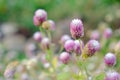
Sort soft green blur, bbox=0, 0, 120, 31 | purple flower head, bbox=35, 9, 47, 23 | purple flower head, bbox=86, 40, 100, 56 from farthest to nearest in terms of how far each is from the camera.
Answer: soft green blur, bbox=0, 0, 120, 31, purple flower head, bbox=35, 9, 47, 23, purple flower head, bbox=86, 40, 100, 56

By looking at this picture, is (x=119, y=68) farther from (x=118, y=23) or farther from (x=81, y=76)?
(x=118, y=23)

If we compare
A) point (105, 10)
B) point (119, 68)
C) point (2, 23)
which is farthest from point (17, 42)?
point (119, 68)

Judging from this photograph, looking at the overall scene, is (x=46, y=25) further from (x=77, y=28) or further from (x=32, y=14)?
(x=32, y=14)

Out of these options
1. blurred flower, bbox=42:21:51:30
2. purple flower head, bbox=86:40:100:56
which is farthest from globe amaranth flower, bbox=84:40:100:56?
blurred flower, bbox=42:21:51:30

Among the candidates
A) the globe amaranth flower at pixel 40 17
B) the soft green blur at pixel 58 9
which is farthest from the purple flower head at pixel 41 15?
the soft green blur at pixel 58 9

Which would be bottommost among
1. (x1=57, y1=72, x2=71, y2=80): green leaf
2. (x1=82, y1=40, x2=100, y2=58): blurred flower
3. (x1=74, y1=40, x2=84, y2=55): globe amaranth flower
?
(x1=82, y1=40, x2=100, y2=58): blurred flower

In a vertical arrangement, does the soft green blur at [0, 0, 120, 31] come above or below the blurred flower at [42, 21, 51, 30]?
above

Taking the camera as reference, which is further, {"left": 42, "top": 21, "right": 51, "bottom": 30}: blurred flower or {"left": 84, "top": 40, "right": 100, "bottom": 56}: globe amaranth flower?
{"left": 42, "top": 21, "right": 51, "bottom": 30}: blurred flower

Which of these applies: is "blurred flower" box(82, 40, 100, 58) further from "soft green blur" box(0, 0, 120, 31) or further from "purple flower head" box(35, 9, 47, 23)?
"soft green blur" box(0, 0, 120, 31)

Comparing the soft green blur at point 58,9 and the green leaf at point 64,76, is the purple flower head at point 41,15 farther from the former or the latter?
the soft green blur at point 58,9
